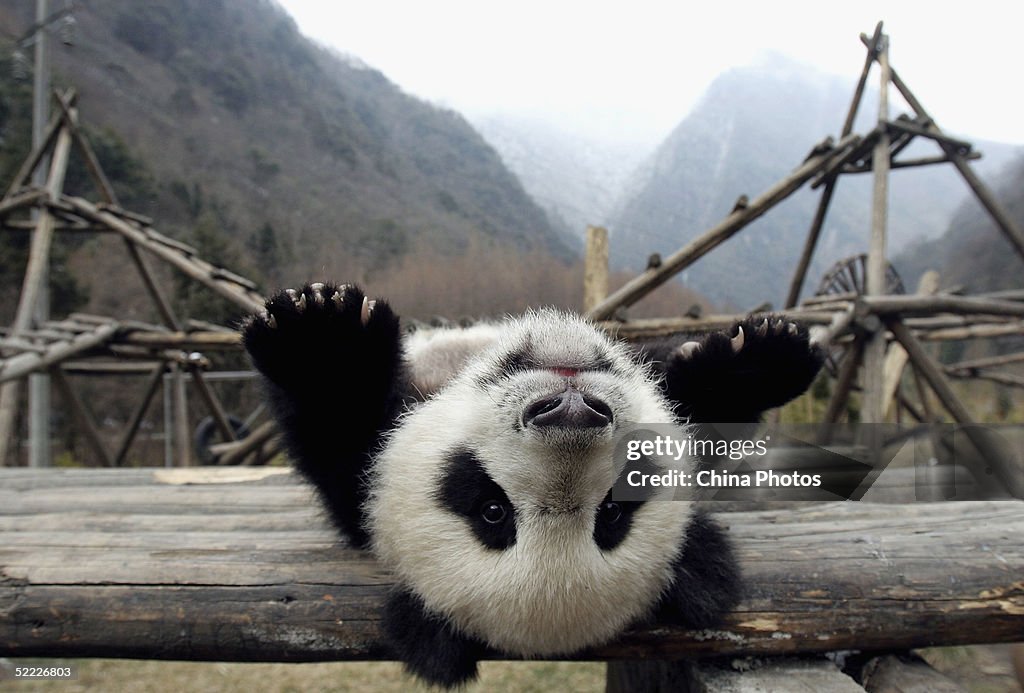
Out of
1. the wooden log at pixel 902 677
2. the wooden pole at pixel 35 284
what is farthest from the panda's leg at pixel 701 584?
the wooden pole at pixel 35 284

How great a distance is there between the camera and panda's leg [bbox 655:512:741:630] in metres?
1.67

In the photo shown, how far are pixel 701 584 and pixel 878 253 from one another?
458 cm

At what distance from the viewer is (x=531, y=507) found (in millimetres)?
1370

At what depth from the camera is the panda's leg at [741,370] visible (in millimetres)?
2100

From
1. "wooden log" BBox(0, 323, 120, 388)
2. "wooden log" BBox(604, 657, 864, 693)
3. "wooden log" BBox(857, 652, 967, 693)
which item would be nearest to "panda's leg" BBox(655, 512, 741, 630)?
"wooden log" BBox(604, 657, 864, 693)

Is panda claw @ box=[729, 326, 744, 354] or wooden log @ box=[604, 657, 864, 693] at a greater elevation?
panda claw @ box=[729, 326, 744, 354]

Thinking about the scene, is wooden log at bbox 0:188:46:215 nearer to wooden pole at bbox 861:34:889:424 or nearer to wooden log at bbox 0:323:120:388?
wooden log at bbox 0:323:120:388

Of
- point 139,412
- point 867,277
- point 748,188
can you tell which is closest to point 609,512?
point 867,277

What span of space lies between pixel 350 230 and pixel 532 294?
183 inches

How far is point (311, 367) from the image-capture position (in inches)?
71.4

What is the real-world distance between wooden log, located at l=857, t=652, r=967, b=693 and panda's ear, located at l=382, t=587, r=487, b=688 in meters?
1.18

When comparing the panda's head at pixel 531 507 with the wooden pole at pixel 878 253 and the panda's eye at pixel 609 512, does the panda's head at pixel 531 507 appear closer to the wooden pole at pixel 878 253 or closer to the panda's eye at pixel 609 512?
the panda's eye at pixel 609 512

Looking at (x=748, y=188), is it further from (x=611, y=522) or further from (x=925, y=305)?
(x=611, y=522)

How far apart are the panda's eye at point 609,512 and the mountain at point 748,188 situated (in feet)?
14.3
